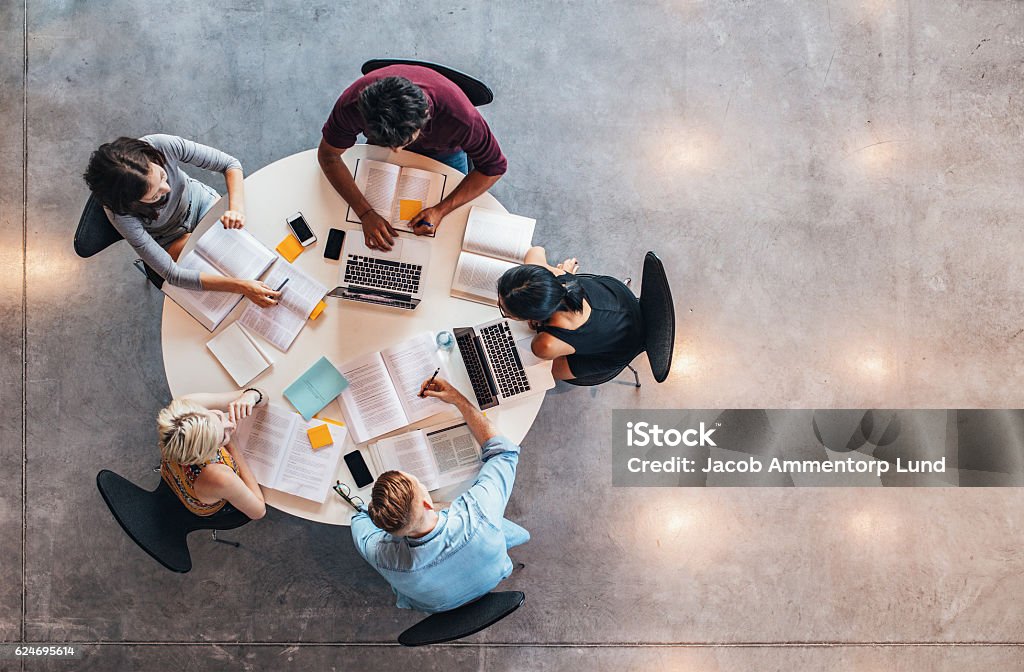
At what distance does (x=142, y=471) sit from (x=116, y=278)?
90cm

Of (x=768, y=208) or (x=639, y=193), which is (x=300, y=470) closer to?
(x=639, y=193)

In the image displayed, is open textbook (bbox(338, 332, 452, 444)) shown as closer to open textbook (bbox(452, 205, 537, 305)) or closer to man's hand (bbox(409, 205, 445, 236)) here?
open textbook (bbox(452, 205, 537, 305))

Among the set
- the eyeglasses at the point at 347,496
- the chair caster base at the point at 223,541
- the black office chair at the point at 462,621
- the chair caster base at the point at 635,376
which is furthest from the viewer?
the chair caster base at the point at 635,376

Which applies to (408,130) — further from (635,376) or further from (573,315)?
(635,376)

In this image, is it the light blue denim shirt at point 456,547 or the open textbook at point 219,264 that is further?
the open textbook at point 219,264

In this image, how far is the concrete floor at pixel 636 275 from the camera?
309 centimetres

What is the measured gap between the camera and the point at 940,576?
10.5 feet

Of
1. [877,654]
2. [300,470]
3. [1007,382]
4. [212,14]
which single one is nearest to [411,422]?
[300,470]

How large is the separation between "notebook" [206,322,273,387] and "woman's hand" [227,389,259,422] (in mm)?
65

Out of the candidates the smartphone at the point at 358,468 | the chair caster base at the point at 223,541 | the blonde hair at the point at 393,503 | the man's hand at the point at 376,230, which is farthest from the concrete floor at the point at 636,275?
the blonde hair at the point at 393,503

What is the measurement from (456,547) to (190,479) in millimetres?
924

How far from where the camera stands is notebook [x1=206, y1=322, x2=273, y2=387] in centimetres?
236

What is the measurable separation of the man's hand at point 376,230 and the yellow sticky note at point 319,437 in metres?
0.66

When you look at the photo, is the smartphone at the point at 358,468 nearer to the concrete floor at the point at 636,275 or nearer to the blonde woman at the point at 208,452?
the blonde woman at the point at 208,452
